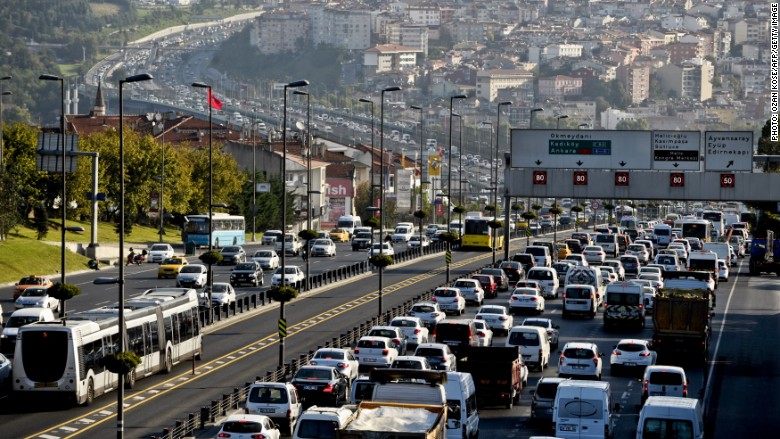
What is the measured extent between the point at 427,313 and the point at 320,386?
20233 millimetres

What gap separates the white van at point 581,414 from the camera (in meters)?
41.1

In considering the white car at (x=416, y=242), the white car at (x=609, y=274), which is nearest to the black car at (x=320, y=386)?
the white car at (x=609, y=274)

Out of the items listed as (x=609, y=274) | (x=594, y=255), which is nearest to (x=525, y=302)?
(x=609, y=274)

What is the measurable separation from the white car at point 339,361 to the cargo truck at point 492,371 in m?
3.75

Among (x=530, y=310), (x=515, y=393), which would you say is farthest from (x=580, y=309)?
(x=515, y=393)

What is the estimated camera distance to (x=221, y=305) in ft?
234

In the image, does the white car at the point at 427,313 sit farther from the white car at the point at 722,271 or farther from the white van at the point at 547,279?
the white car at the point at 722,271

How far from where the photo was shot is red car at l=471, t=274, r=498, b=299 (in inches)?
3223

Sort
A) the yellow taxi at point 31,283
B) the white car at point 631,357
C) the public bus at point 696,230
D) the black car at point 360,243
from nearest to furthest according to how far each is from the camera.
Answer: the white car at point 631,357, the yellow taxi at point 31,283, the black car at point 360,243, the public bus at point 696,230

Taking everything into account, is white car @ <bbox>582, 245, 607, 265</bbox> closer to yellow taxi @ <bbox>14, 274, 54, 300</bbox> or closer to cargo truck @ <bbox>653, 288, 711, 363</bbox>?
yellow taxi @ <bbox>14, 274, 54, 300</bbox>

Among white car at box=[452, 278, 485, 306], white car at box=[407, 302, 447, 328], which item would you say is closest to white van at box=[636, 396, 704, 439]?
white car at box=[407, 302, 447, 328]

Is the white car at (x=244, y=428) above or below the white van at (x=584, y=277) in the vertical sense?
below

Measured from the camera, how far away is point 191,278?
274 feet

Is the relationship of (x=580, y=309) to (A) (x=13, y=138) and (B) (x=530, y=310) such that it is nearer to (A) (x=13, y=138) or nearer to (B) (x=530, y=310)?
(B) (x=530, y=310)
